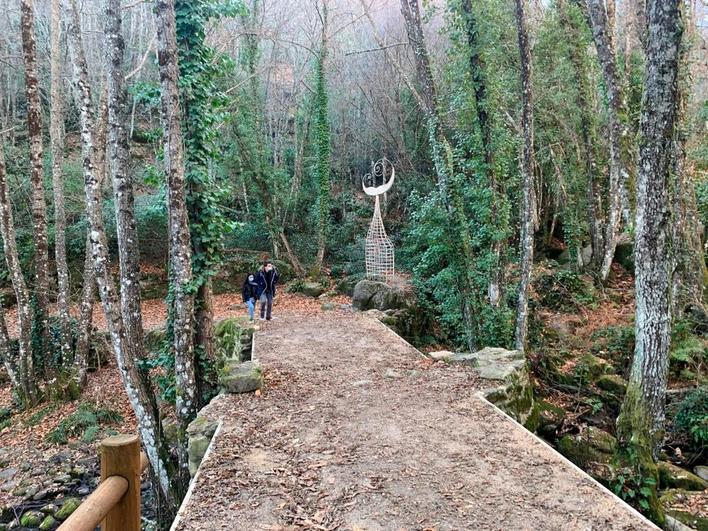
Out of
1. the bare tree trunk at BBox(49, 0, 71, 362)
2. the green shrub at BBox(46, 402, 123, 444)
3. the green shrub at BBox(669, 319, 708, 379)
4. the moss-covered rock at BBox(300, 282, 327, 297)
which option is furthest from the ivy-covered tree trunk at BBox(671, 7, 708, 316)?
the bare tree trunk at BBox(49, 0, 71, 362)

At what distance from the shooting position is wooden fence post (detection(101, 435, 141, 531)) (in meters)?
1.87

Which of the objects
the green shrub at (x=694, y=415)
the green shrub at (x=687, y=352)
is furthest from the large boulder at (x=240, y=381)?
the green shrub at (x=687, y=352)

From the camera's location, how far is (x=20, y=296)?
10016mm

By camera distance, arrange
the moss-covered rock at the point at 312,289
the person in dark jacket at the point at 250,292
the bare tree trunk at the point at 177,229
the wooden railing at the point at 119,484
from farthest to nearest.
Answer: the moss-covered rock at the point at 312,289, the person in dark jacket at the point at 250,292, the bare tree trunk at the point at 177,229, the wooden railing at the point at 119,484

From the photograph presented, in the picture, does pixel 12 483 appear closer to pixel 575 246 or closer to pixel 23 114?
pixel 575 246

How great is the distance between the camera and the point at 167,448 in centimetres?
666

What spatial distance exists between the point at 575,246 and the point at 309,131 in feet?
41.6

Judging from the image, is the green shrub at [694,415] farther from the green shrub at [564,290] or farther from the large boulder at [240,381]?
the large boulder at [240,381]

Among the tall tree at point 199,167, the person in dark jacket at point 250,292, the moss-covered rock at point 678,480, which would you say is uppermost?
the tall tree at point 199,167

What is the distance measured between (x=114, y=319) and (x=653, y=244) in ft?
22.8

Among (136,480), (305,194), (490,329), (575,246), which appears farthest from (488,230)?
(305,194)

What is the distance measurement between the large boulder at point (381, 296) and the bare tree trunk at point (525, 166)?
4.32 m

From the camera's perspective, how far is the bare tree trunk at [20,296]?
31.8 ft

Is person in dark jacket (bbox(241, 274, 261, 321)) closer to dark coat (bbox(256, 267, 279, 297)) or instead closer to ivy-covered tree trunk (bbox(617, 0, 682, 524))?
dark coat (bbox(256, 267, 279, 297))
